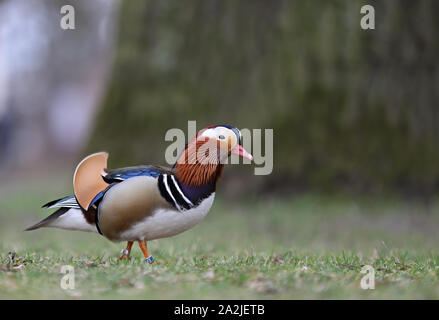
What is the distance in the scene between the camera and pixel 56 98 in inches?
1625

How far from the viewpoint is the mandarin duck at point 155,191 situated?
478cm

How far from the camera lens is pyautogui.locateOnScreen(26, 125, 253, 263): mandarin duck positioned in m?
4.78

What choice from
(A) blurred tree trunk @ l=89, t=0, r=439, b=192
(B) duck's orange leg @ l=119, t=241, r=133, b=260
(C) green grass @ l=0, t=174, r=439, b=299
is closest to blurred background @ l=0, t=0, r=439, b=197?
(A) blurred tree trunk @ l=89, t=0, r=439, b=192

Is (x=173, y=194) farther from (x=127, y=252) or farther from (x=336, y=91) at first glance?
(x=336, y=91)

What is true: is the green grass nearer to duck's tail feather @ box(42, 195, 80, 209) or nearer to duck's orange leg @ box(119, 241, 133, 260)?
duck's orange leg @ box(119, 241, 133, 260)

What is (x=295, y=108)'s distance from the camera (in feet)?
37.1

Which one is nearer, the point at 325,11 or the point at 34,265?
the point at 34,265

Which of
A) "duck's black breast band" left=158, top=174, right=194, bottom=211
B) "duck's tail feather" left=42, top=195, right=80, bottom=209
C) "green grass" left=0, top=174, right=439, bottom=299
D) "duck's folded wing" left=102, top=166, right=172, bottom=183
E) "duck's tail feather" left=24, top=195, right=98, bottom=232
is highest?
"duck's folded wing" left=102, top=166, right=172, bottom=183

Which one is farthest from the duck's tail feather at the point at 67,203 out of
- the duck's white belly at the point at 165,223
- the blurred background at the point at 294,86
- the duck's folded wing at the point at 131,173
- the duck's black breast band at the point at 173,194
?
the blurred background at the point at 294,86

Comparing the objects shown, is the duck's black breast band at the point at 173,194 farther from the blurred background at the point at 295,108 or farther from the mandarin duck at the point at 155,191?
the blurred background at the point at 295,108

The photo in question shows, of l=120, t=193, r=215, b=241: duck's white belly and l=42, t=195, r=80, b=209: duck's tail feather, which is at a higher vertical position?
l=42, t=195, r=80, b=209: duck's tail feather
